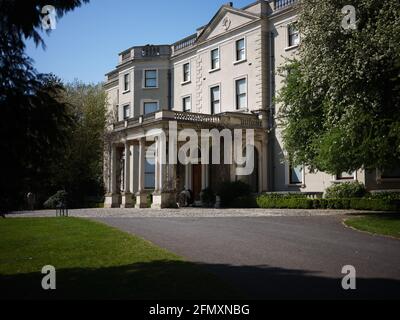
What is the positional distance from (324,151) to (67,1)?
13031 millimetres

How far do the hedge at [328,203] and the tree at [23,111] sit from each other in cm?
1818

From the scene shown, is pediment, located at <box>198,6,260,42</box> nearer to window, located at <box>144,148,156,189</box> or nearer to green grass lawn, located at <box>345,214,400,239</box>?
window, located at <box>144,148,156,189</box>

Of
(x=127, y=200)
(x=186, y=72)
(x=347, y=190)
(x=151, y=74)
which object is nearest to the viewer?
(x=347, y=190)

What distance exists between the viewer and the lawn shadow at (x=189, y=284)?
662 centimetres

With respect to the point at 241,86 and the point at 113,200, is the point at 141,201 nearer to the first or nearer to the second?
the point at 113,200

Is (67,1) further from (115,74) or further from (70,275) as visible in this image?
(115,74)

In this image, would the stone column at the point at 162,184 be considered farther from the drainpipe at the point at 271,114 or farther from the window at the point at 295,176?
the window at the point at 295,176

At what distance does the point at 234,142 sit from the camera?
31.3 m

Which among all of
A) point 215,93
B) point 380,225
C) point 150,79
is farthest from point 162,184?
point 380,225

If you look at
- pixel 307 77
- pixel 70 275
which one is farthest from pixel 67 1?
pixel 307 77

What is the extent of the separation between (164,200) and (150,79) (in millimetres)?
16066

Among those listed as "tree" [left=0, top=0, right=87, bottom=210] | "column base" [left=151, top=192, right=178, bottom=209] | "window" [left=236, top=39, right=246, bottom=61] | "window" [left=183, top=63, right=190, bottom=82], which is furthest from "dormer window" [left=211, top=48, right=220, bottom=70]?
"tree" [left=0, top=0, right=87, bottom=210]

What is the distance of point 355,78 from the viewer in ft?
53.3

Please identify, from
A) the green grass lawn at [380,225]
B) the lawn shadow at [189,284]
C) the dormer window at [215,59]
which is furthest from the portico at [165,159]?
the lawn shadow at [189,284]
